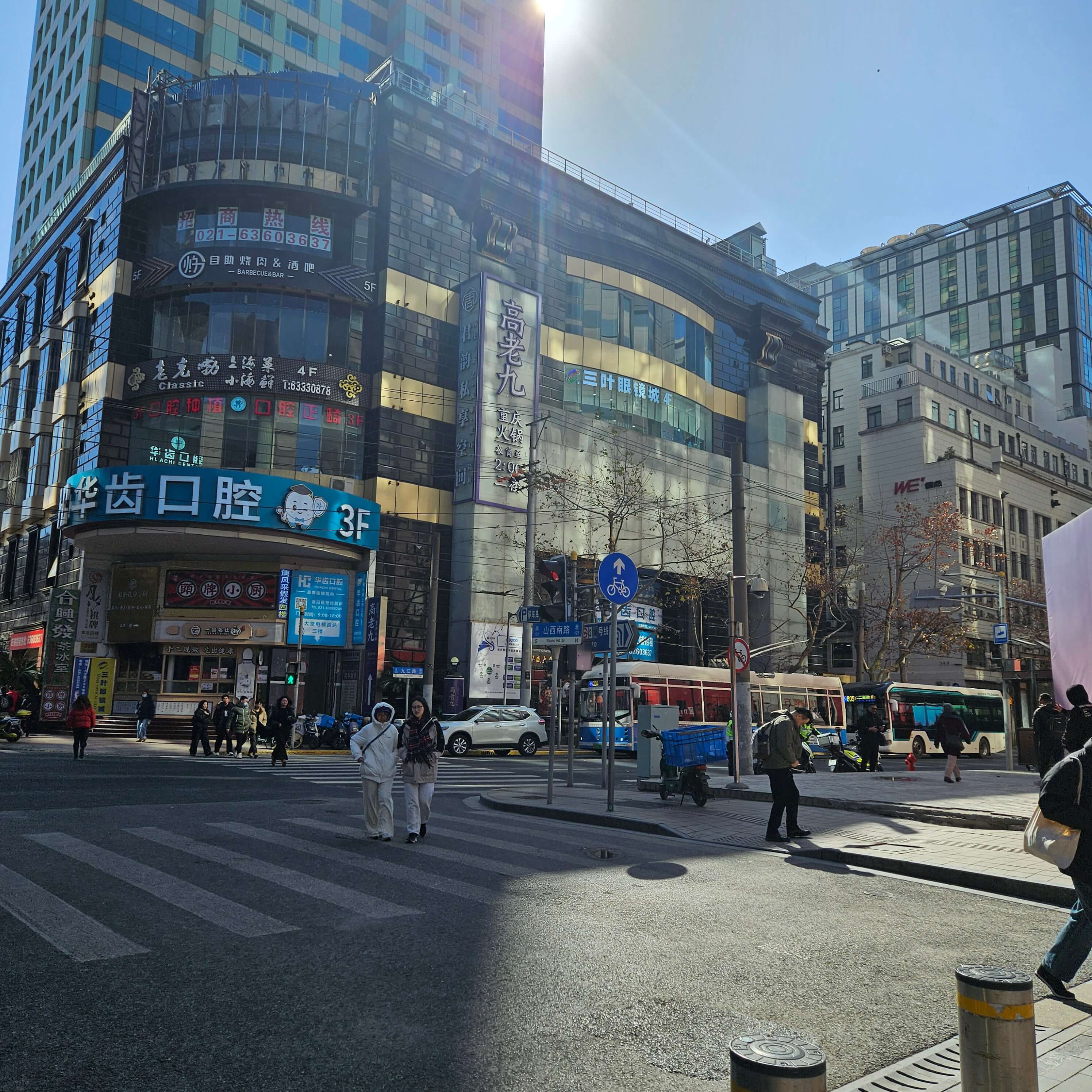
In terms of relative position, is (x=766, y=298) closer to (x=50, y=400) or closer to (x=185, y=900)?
(x=50, y=400)

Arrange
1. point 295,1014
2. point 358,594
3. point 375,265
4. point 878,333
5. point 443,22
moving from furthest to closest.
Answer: point 878,333, point 443,22, point 375,265, point 358,594, point 295,1014

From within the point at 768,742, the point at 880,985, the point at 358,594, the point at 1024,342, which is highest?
the point at 1024,342

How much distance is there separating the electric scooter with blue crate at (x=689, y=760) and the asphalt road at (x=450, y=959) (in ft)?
15.3

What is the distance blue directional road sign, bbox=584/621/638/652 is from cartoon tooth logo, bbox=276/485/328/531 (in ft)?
73.8

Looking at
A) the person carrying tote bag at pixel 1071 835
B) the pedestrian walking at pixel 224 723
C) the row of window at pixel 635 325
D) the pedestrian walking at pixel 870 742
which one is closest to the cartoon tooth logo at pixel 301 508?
the pedestrian walking at pixel 224 723

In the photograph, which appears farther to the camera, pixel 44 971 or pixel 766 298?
pixel 766 298

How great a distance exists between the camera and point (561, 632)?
14.3 meters

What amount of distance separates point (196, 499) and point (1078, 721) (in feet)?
104

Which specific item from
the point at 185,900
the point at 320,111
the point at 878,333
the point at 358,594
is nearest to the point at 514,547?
the point at 358,594

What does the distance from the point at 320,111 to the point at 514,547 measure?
68.0ft

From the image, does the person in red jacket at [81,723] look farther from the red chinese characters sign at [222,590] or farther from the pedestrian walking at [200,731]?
the red chinese characters sign at [222,590]

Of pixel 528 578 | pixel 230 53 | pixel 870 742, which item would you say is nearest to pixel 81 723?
pixel 528 578

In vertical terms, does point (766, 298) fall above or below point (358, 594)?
above

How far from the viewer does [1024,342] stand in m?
97.8
